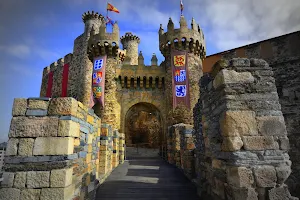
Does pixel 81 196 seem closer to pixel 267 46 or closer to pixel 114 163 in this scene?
pixel 114 163

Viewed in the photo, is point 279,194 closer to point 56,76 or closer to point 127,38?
point 127,38

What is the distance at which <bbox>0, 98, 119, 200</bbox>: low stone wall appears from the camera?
2.45 metres

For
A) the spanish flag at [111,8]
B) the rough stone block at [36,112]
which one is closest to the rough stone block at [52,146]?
the rough stone block at [36,112]

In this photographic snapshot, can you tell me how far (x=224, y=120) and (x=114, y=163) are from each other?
233 inches

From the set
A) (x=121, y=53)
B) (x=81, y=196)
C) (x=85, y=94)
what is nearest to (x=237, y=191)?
(x=81, y=196)

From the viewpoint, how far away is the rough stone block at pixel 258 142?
8.04 feet

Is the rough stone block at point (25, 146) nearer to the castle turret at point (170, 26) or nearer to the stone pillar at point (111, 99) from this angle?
the stone pillar at point (111, 99)

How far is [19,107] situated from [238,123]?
314 centimetres

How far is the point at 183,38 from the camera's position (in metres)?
12.6

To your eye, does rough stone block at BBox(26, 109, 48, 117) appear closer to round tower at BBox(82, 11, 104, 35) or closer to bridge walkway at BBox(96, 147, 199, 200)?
bridge walkway at BBox(96, 147, 199, 200)

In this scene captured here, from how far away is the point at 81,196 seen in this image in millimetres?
3045

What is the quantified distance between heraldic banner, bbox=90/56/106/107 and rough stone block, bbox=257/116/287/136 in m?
10.6

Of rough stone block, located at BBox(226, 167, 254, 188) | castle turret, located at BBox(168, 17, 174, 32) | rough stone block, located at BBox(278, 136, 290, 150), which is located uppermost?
castle turret, located at BBox(168, 17, 174, 32)

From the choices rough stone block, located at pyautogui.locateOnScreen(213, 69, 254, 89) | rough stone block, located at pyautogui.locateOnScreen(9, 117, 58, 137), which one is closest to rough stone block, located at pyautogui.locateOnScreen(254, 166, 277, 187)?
rough stone block, located at pyautogui.locateOnScreen(213, 69, 254, 89)
